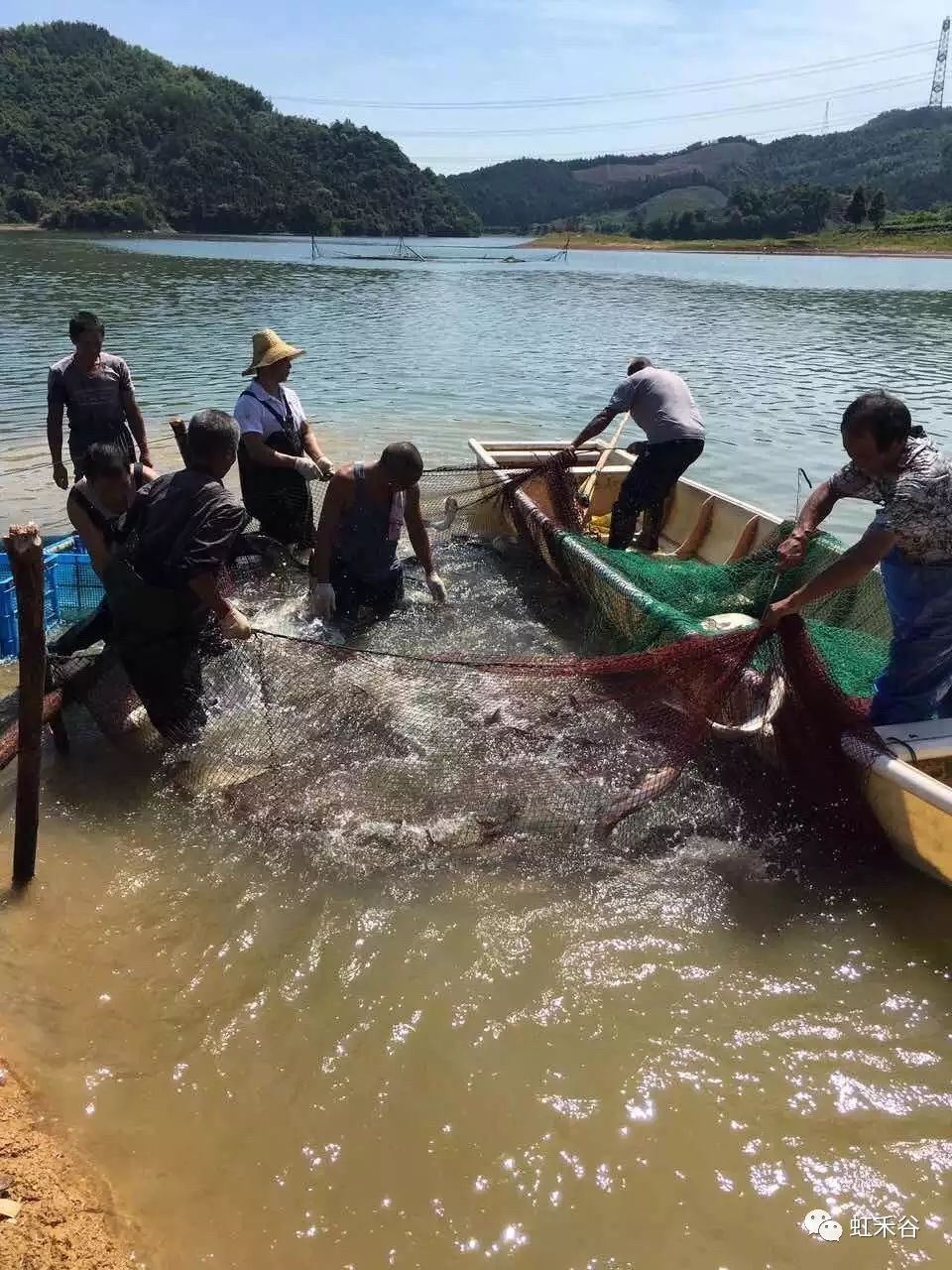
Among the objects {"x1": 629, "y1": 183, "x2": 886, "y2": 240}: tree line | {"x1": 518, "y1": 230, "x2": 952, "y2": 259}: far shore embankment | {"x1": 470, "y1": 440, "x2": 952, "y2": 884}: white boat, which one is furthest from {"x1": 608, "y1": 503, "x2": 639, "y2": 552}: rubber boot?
{"x1": 629, "y1": 183, "x2": 886, "y2": 240}: tree line

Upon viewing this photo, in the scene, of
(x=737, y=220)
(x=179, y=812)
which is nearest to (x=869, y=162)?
(x=737, y=220)

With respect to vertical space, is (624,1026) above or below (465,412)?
below

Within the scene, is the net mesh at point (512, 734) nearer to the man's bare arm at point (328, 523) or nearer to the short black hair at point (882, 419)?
the short black hair at point (882, 419)

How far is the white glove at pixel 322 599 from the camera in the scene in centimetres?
536

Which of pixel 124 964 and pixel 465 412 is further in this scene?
pixel 465 412

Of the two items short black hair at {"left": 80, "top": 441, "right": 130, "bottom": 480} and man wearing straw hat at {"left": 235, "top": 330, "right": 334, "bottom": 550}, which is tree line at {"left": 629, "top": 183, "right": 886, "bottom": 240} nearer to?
man wearing straw hat at {"left": 235, "top": 330, "right": 334, "bottom": 550}

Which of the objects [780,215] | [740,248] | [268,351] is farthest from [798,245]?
[268,351]

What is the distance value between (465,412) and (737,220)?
97417 millimetres

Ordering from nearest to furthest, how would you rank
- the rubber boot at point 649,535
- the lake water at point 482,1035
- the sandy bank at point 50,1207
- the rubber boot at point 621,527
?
the sandy bank at point 50,1207 → the lake water at point 482,1035 → the rubber boot at point 621,527 → the rubber boot at point 649,535

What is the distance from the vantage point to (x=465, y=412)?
14492mm

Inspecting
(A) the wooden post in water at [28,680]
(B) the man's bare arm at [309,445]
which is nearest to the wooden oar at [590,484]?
(B) the man's bare arm at [309,445]

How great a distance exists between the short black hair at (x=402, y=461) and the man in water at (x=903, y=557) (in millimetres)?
2259

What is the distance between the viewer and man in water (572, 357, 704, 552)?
654cm

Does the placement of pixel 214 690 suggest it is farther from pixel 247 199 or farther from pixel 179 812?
pixel 247 199
